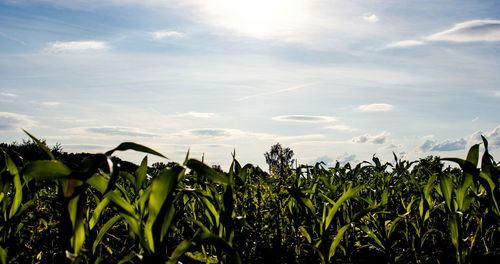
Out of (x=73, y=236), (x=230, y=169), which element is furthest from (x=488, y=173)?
(x=73, y=236)

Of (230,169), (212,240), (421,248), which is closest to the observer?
(212,240)

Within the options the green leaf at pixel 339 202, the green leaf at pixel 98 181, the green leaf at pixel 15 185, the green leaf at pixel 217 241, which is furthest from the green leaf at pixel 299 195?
the green leaf at pixel 15 185

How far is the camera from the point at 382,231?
306 cm

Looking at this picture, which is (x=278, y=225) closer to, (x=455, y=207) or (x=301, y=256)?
(x=301, y=256)

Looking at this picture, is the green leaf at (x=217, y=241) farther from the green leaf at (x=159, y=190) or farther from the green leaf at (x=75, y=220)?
the green leaf at (x=75, y=220)

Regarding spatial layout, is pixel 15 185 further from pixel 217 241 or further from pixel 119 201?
pixel 217 241

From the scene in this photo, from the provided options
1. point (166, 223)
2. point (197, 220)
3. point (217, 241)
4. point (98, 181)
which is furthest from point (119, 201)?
point (197, 220)

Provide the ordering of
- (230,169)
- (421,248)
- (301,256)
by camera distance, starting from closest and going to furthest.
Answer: (230,169), (301,256), (421,248)

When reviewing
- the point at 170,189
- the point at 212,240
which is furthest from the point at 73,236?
the point at 212,240

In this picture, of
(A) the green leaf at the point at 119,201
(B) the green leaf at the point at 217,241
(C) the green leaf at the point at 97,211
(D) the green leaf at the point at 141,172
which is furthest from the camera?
(D) the green leaf at the point at 141,172

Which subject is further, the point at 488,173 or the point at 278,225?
the point at 278,225

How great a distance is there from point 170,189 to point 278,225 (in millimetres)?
1256

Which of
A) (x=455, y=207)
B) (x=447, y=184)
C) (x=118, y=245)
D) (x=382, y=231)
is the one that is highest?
(x=447, y=184)

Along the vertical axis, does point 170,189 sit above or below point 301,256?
above
